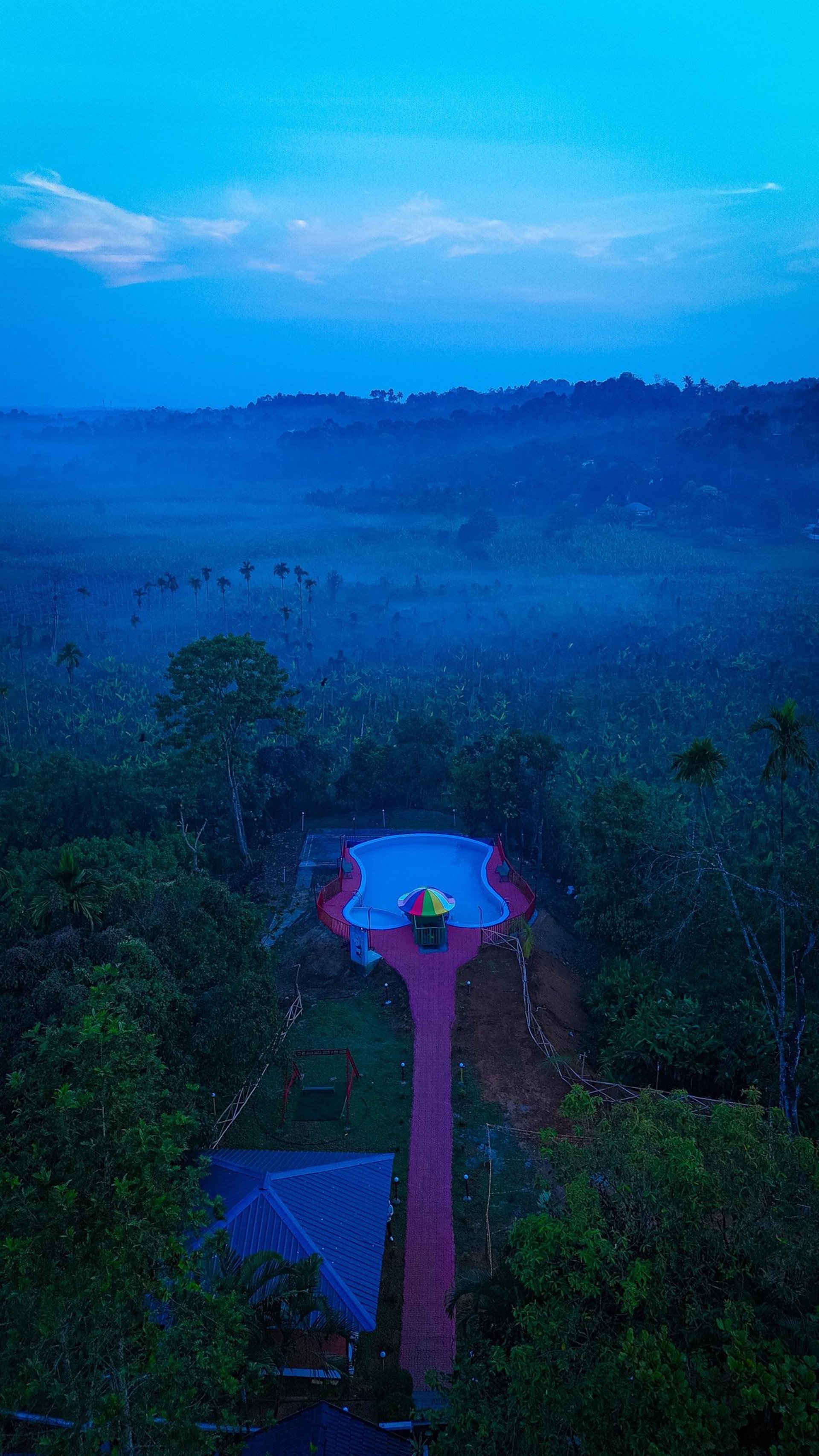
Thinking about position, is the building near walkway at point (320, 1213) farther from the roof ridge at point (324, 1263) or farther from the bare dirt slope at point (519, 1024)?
the bare dirt slope at point (519, 1024)

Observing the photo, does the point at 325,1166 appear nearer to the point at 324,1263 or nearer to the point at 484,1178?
the point at 324,1263

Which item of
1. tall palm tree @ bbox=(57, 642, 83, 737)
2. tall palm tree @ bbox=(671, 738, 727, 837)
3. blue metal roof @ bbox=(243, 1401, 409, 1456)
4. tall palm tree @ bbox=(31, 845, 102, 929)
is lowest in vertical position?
blue metal roof @ bbox=(243, 1401, 409, 1456)

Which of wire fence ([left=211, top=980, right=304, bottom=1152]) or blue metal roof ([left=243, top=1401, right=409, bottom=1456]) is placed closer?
blue metal roof ([left=243, top=1401, right=409, bottom=1456])

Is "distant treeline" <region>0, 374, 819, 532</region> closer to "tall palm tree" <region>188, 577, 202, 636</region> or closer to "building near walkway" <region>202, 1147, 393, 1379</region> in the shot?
"tall palm tree" <region>188, 577, 202, 636</region>

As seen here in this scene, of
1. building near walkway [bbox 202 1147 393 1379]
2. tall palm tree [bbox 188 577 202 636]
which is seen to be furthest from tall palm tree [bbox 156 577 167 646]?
building near walkway [bbox 202 1147 393 1379]

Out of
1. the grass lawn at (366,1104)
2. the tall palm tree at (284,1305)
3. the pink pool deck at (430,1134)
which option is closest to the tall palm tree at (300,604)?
the pink pool deck at (430,1134)

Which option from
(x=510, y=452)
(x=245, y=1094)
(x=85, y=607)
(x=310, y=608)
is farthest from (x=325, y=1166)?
(x=510, y=452)

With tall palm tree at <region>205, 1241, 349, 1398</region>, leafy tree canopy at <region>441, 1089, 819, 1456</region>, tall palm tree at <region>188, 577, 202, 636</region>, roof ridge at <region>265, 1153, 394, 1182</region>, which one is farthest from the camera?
tall palm tree at <region>188, 577, 202, 636</region>

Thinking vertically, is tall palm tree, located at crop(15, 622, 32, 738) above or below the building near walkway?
above
